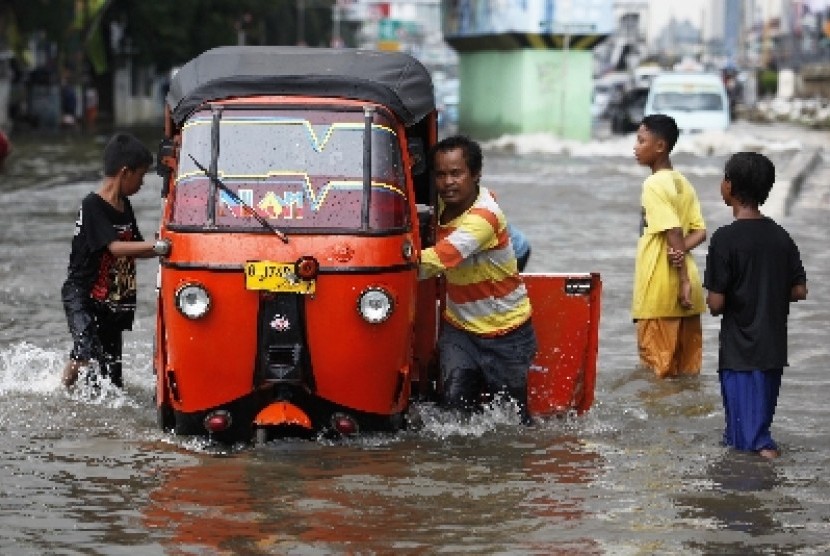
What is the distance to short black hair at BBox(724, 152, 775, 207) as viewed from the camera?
29.4 ft

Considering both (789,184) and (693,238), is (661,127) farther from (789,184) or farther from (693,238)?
(789,184)

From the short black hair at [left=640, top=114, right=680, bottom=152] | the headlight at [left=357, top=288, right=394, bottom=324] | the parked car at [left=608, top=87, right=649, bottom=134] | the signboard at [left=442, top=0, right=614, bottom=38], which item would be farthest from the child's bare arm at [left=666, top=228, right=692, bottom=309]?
the parked car at [left=608, top=87, right=649, bottom=134]

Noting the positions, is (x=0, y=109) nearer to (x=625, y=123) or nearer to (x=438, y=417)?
(x=625, y=123)

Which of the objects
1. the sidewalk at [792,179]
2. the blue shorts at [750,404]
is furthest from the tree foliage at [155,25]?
the blue shorts at [750,404]

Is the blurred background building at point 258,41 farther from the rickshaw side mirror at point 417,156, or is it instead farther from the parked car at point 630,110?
the rickshaw side mirror at point 417,156

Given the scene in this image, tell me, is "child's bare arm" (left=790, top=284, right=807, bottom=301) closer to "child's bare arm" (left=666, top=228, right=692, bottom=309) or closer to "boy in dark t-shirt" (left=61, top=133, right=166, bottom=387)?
"child's bare arm" (left=666, top=228, right=692, bottom=309)

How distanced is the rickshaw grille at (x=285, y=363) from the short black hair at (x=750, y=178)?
2.00 metres

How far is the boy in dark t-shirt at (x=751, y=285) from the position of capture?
8.89 m

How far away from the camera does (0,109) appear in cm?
5462

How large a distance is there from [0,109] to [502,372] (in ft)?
153

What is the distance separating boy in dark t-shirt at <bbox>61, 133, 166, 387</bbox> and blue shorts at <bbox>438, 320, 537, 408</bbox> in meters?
1.63

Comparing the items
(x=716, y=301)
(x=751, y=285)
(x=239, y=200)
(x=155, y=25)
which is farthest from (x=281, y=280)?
(x=155, y=25)

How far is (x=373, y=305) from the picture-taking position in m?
8.98

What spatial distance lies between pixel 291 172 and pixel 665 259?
2.84m
